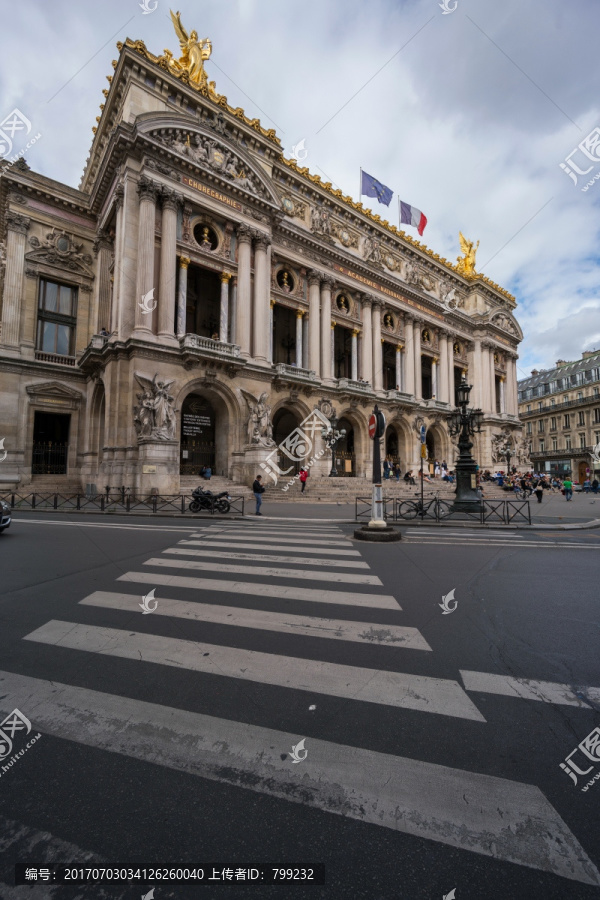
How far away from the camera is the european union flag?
35.0m

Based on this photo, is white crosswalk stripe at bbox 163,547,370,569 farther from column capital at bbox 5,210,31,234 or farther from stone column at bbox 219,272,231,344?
column capital at bbox 5,210,31,234

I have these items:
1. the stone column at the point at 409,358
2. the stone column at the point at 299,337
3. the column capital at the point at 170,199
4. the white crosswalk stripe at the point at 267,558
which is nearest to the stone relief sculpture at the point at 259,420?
the stone column at the point at 299,337

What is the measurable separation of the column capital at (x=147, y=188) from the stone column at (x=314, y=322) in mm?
13805

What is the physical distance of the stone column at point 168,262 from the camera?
2483cm

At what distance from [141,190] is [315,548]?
24.8m

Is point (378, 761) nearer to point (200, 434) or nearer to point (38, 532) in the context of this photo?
point (38, 532)

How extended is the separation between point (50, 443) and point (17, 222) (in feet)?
47.7

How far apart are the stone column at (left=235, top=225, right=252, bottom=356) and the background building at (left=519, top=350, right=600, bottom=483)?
52703 millimetres

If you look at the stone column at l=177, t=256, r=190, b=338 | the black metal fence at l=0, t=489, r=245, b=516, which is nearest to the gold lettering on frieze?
the stone column at l=177, t=256, r=190, b=338

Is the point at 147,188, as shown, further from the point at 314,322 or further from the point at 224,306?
the point at 314,322

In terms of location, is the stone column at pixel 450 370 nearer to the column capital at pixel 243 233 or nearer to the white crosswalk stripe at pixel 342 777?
the column capital at pixel 243 233

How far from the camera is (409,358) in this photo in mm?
42531

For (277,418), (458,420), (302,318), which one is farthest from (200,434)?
(458,420)

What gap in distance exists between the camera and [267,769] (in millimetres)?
2418
